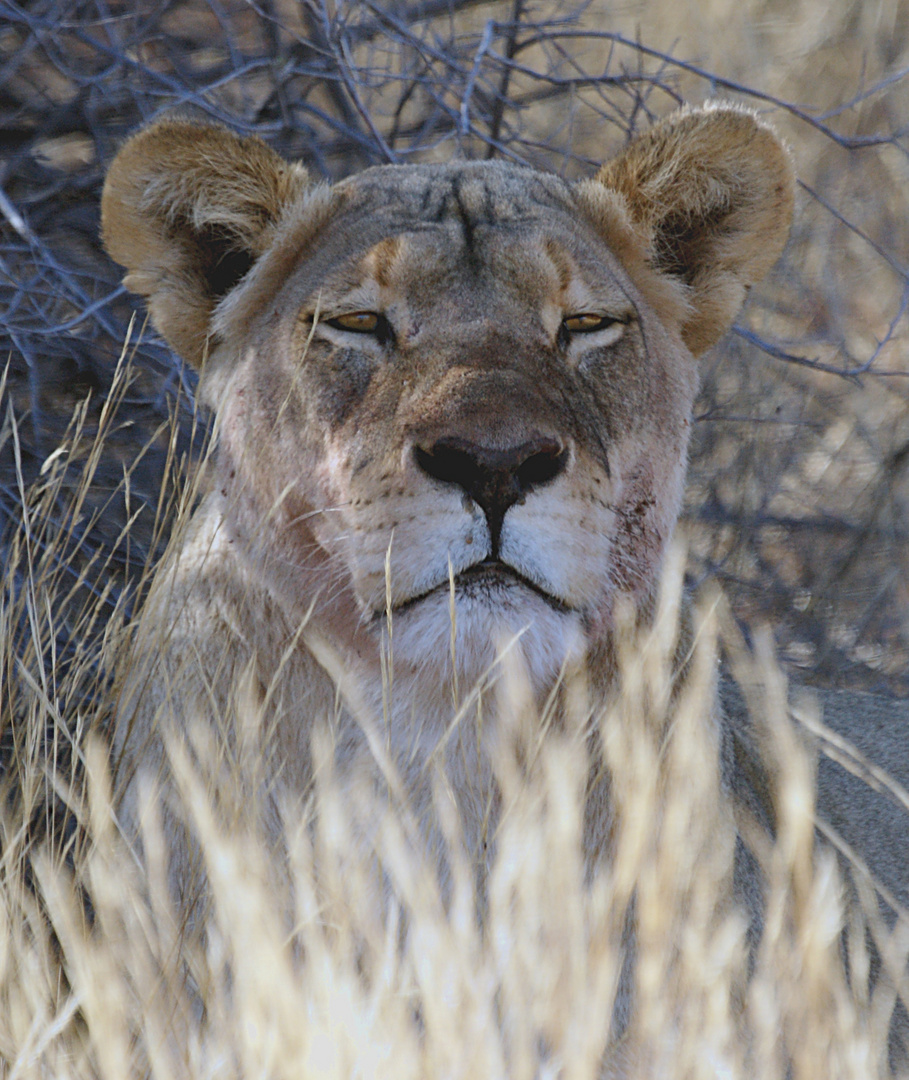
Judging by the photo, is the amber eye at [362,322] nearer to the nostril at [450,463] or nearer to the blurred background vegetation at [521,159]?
the nostril at [450,463]

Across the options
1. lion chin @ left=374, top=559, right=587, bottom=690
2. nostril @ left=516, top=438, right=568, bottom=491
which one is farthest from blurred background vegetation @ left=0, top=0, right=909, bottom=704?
nostril @ left=516, top=438, right=568, bottom=491

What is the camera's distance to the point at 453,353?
2201mm

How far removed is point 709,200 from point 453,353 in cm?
77

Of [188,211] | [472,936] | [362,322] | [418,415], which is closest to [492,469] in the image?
[418,415]

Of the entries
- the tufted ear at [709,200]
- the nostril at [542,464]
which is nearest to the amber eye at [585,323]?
the tufted ear at [709,200]

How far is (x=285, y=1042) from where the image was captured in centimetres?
176

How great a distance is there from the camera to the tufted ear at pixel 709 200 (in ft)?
8.36

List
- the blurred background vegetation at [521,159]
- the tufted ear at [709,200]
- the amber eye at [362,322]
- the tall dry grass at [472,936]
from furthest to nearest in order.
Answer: the blurred background vegetation at [521,159]
the tufted ear at [709,200]
the amber eye at [362,322]
the tall dry grass at [472,936]

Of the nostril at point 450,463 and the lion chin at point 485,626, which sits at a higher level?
the nostril at point 450,463

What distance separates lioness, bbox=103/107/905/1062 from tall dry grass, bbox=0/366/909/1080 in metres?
0.11

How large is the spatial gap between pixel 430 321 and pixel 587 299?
312 mm

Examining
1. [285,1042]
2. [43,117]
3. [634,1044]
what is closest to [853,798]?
[634,1044]

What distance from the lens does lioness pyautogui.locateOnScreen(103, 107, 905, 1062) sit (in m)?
2.02

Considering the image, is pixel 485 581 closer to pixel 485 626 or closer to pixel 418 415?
pixel 485 626
